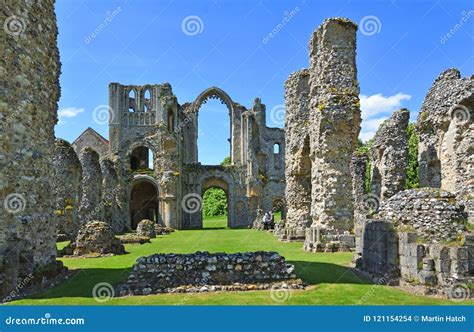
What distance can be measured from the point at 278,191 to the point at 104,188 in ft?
69.5

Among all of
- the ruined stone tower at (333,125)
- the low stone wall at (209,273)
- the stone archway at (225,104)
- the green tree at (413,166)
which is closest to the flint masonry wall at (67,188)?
the ruined stone tower at (333,125)

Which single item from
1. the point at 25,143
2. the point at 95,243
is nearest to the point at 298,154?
the point at 95,243

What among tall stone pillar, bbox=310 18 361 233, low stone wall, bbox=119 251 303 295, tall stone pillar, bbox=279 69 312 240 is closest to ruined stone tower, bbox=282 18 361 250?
tall stone pillar, bbox=310 18 361 233

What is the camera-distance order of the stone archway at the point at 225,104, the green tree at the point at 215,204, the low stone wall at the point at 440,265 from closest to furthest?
the low stone wall at the point at 440,265, the stone archway at the point at 225,104, the green tree at the point at 215,204

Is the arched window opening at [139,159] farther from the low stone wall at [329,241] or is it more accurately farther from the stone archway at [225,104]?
the low stone wall at [329,241]

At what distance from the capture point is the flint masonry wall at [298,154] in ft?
71.1

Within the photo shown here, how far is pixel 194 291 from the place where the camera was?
7836 millimetres

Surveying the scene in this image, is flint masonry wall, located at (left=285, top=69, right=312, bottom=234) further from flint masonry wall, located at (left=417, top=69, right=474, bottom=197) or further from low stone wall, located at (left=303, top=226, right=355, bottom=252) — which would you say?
flint masonry wall, located at (left=417, top=69, right=474, bottom=197)

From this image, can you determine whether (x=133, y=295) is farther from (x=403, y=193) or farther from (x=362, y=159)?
(x=362, y=159)

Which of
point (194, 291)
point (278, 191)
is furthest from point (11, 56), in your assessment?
point (278, 191)

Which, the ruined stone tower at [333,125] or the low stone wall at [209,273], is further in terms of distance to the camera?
the ruined stone tower at [333,125]

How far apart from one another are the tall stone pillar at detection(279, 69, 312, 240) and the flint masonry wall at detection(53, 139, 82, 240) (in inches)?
401

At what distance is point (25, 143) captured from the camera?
8547mm

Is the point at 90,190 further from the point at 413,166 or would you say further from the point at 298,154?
the point at 413,166
